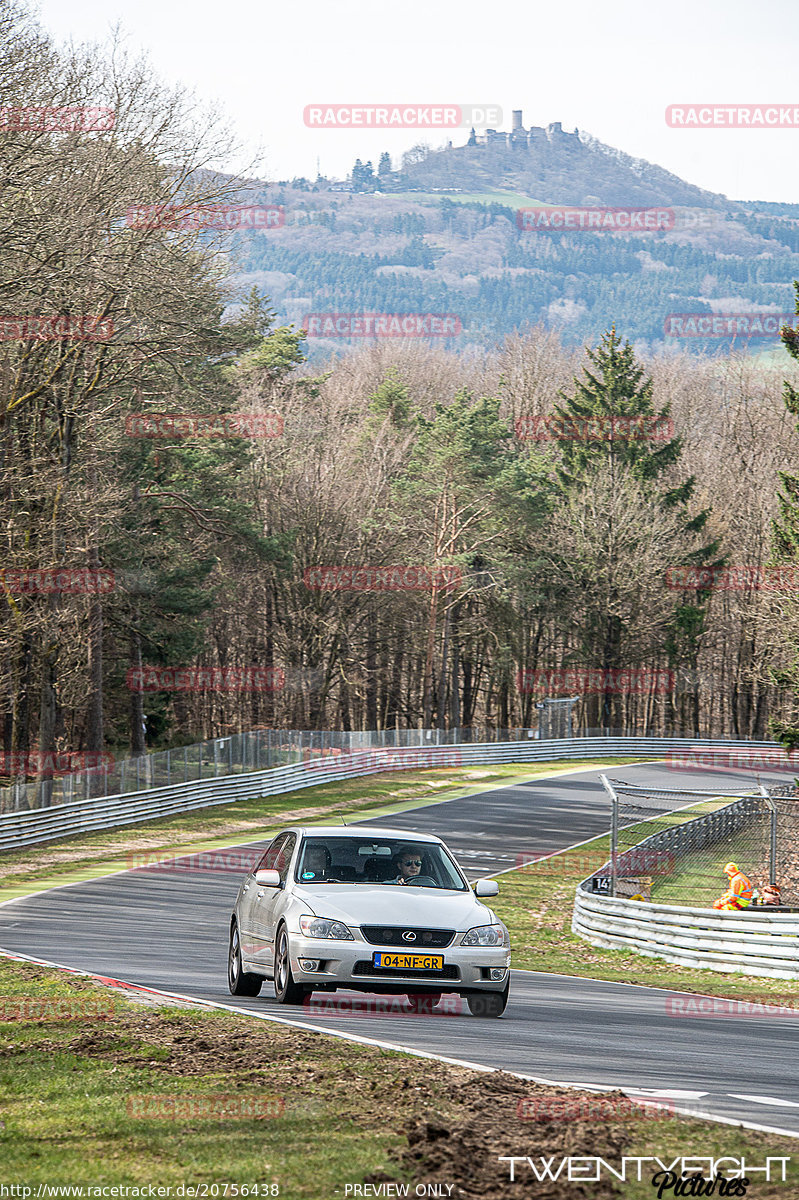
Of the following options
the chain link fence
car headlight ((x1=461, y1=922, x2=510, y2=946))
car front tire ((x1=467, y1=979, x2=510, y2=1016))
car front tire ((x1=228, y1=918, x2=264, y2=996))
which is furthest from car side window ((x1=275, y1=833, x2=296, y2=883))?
the chain link fence

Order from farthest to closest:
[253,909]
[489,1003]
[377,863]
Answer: [253,909] → [377,863] → [489,1003]

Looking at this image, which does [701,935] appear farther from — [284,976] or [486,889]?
[284,976]

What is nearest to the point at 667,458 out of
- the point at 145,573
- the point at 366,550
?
the point at 366,550

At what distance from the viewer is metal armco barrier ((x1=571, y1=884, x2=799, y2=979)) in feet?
61.9

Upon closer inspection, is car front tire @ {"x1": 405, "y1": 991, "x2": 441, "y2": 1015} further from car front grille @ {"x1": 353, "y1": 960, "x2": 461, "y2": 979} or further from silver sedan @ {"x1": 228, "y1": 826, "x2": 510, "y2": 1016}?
car front grille @ {"x1": 353, "y1": 960, "x2": 461, "y2": 979}

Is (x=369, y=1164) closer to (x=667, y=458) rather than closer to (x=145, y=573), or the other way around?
(x=145, y=573)

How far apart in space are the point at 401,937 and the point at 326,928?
1.91 ft

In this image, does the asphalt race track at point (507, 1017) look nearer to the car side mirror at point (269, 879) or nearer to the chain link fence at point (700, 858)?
A: the car side mirror at point (269, 879)

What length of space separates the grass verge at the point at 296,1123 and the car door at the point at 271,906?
2.16 m

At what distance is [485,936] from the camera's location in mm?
11109

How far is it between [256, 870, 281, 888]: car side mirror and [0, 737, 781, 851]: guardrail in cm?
2330

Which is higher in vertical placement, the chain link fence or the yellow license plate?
the yellow license plate

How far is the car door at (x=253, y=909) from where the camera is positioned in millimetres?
12133

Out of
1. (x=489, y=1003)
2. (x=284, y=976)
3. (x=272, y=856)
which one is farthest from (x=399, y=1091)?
(x=272, y=856)
